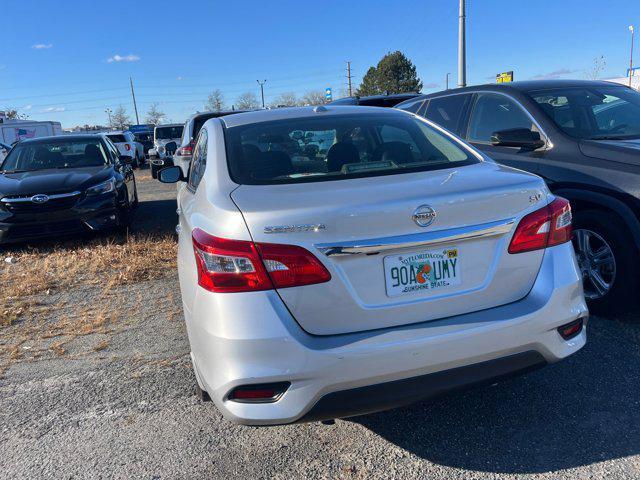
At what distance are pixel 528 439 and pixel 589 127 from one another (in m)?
2.85

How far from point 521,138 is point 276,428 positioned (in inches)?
118

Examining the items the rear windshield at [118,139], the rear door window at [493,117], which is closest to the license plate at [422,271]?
the rear door window at [493,117]

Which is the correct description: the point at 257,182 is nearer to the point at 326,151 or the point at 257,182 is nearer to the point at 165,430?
the point at 326,151

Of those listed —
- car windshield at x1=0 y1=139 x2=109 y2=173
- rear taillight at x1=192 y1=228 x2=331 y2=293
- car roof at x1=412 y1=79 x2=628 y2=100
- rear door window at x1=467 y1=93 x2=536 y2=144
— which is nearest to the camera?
rear taillight at x1=192 y1=228 x2=331 y2=293

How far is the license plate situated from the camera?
2.12m

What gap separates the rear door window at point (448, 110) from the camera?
5242mm

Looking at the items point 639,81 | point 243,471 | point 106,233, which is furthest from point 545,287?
point 639,81

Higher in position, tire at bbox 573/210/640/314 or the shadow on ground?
tire at bbox 573/210/640/314

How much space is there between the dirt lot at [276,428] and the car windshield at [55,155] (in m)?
4.56

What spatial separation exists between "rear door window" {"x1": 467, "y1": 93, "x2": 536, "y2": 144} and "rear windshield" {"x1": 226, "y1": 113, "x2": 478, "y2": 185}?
157cm

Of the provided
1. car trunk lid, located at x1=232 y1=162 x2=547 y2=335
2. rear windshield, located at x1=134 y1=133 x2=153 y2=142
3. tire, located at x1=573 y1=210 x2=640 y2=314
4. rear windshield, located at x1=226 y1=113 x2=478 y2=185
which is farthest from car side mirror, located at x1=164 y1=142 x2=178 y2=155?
rear windshield, located at x1=134 y1=133 x2=153 y2=142

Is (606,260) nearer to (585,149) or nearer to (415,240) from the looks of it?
(585,149)

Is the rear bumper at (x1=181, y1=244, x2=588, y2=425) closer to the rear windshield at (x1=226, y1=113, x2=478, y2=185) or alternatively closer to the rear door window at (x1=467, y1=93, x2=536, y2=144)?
the rear windshield at (x1=226, y1=113, x2=478, y2=185)

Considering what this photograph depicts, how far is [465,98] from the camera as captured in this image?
17.1ft
